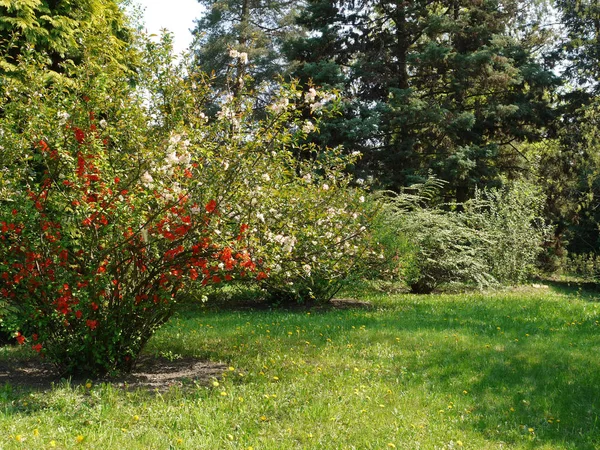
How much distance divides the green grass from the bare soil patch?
0.23m

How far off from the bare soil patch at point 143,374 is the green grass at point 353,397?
0.75 ft

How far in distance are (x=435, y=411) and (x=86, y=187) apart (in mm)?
3554

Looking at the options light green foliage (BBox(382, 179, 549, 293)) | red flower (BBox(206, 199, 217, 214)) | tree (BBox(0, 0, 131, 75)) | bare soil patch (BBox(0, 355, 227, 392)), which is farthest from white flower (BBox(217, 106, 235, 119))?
light green foliage (BBox(382, 179, 549, 293))

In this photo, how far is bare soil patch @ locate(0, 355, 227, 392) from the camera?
198 inches

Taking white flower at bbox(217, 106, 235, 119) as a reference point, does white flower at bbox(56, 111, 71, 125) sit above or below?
below

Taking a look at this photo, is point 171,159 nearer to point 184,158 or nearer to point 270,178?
point 184,158

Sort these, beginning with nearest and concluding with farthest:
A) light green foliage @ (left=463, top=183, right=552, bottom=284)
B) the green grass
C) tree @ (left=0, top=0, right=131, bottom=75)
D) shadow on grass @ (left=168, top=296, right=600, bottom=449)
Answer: the green grass → shadow on grass @ (left=168, top=296, right=600, bottom=449) → tree @ (left=0, top=0, right=131, bottom=75) → light green foliage @ (left=463, top=183, right=552, bottom=284)

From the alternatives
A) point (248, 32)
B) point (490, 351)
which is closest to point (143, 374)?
point (490, 351)

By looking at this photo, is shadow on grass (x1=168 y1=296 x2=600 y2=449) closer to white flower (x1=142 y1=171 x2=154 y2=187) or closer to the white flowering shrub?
the white flowering shrub

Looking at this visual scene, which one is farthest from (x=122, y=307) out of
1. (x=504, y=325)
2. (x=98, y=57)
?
(x=504, y=325)

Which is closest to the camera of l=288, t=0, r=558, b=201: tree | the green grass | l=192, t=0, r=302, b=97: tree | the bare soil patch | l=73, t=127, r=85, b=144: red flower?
the green grass

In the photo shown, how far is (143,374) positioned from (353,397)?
2185 millimetres

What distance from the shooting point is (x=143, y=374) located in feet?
17.8

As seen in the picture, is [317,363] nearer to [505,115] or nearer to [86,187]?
[86,187]
